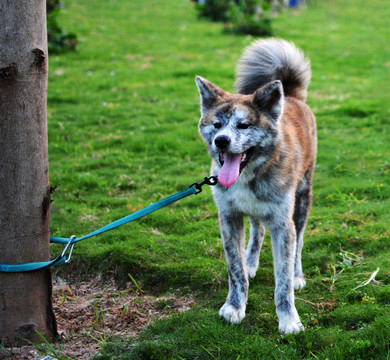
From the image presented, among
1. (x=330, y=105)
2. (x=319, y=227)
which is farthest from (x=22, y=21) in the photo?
(x=330, y=105)

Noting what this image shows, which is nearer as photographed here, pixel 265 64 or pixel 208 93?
pixel 208 93

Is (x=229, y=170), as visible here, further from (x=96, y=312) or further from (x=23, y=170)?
(x=96, y=312)

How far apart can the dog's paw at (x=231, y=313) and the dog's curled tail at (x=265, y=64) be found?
2131mm

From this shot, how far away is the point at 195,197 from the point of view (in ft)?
20.2

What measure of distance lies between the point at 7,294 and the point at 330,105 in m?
7.47

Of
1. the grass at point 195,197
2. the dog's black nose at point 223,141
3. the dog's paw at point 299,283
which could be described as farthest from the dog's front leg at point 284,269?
the dog's black nose at point 223,141

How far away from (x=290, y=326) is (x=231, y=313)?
1.50 ft

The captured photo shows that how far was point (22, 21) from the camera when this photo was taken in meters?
3.12

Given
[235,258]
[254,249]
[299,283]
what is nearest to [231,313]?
[235,258]

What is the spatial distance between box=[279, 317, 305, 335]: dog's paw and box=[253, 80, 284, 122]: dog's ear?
155 centimetres

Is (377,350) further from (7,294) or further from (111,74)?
(111,74)

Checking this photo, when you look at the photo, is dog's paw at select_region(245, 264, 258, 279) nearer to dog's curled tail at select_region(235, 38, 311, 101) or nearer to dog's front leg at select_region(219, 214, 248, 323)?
dog's front leg at select_region(219, 214, 248, 323)

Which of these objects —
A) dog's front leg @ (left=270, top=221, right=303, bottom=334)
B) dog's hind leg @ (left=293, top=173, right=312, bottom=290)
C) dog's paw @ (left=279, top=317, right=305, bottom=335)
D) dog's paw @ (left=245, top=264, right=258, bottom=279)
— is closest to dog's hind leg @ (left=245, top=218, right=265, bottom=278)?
dog's paw @ (left=245, top=264, right=258, bottom=279)

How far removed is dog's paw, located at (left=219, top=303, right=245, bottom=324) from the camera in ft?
12.3
